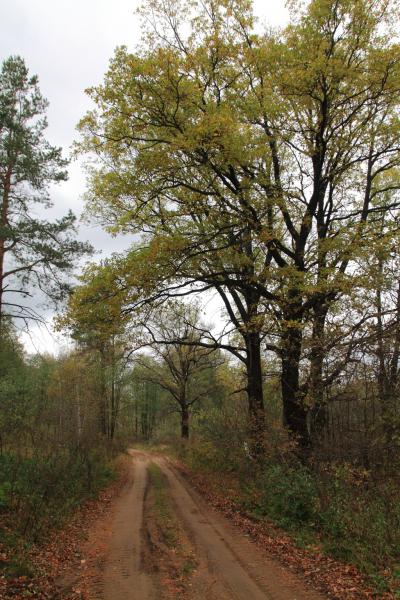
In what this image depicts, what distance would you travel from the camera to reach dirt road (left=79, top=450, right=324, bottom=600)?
20.7 feet

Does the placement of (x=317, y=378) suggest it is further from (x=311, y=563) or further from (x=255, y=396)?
(x=255, y=396)

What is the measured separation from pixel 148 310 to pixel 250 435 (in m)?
5.39

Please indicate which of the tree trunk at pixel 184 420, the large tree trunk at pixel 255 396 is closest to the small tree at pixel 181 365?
the tree trunk at pixel 184 420

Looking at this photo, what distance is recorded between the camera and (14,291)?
15.8m

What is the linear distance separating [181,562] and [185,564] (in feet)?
0.53

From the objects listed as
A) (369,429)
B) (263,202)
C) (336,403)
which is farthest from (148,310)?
(369,429)

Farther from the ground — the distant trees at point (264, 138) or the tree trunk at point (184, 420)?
the distant trees at point (264, 138)

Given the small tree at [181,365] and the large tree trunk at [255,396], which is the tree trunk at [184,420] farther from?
the large tree trunk at [255,396]

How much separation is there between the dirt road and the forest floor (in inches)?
0.5

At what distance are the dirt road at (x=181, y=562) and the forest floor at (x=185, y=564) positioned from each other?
14mm

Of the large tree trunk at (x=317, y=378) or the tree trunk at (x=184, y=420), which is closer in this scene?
the large tree trunk at (x=317, y=378)

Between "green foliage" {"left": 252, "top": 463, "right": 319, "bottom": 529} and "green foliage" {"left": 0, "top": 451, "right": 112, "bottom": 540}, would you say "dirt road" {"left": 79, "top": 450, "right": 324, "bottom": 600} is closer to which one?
"green foliage" {"left": 252, "top": 463, "right": 319, "bottom": 529}

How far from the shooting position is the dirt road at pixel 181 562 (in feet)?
20.7

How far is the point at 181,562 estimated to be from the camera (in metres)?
7.63
